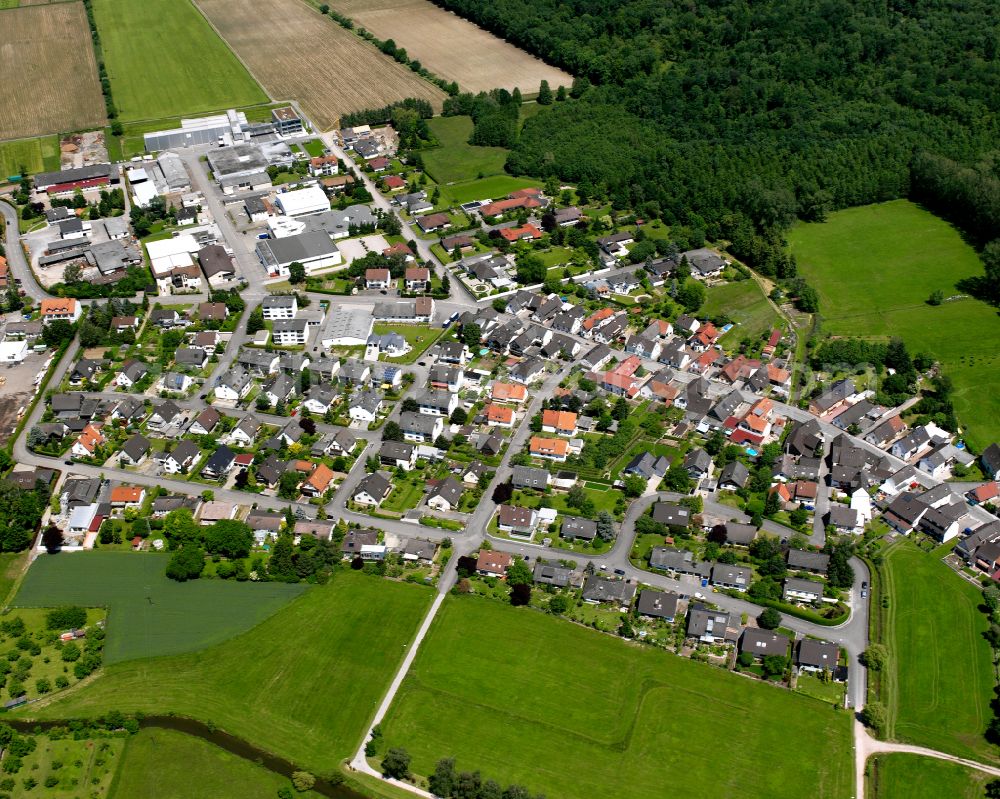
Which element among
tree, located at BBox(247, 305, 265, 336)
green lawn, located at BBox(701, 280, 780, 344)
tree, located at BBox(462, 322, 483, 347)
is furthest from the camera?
green lawn, located at BBox(701, 280, 780, 344)

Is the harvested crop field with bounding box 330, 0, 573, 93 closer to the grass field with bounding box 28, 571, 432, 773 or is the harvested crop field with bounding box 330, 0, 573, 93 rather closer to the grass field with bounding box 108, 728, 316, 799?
the grass field with bounding box 28, 571, 432, 773

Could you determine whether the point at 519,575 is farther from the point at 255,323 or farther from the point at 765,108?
the point at 765,108


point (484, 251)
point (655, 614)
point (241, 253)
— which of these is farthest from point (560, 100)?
point (655, 614)

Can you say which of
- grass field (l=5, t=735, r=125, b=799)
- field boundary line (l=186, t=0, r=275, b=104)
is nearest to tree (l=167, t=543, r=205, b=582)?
grass field (l=5, t=735, r=125, b=799)

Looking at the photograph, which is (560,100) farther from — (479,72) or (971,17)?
(971,17)

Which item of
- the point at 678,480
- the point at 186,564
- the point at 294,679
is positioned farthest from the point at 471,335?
the point at 294,679

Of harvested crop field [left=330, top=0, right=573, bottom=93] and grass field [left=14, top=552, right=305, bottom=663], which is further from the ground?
harvested crop field [left=330, top=0, right=573, bottom=93]
